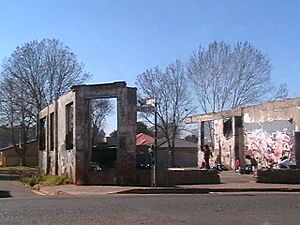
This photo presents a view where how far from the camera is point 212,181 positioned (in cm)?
2859

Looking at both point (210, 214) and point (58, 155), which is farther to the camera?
point (58, 155)

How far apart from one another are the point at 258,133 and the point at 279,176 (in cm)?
1113

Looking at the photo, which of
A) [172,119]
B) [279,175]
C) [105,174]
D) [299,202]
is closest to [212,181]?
[279,175]

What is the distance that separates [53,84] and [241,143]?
2219 centimetres

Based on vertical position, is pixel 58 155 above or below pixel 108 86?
below

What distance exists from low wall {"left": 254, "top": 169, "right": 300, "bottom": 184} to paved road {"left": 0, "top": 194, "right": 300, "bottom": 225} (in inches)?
367

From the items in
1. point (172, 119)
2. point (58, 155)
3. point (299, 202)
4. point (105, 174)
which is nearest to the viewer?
point (299, 202)

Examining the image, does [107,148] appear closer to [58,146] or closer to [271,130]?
[58,146]

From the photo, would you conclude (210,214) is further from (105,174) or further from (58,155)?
(58,155)

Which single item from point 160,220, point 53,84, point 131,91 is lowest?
point 160,220

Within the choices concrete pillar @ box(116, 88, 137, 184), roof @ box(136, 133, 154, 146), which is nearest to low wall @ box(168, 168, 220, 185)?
concrete pillar @ box(116, 88, 137, 184)

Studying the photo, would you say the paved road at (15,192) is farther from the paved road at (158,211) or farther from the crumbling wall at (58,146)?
the paved road at (158,211)

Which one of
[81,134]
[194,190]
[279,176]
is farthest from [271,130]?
[194,190]

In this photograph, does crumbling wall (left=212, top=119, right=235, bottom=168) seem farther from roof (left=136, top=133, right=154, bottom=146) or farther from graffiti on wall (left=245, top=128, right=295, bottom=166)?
roof (left=136, top=133, right=154, bottom=146)
